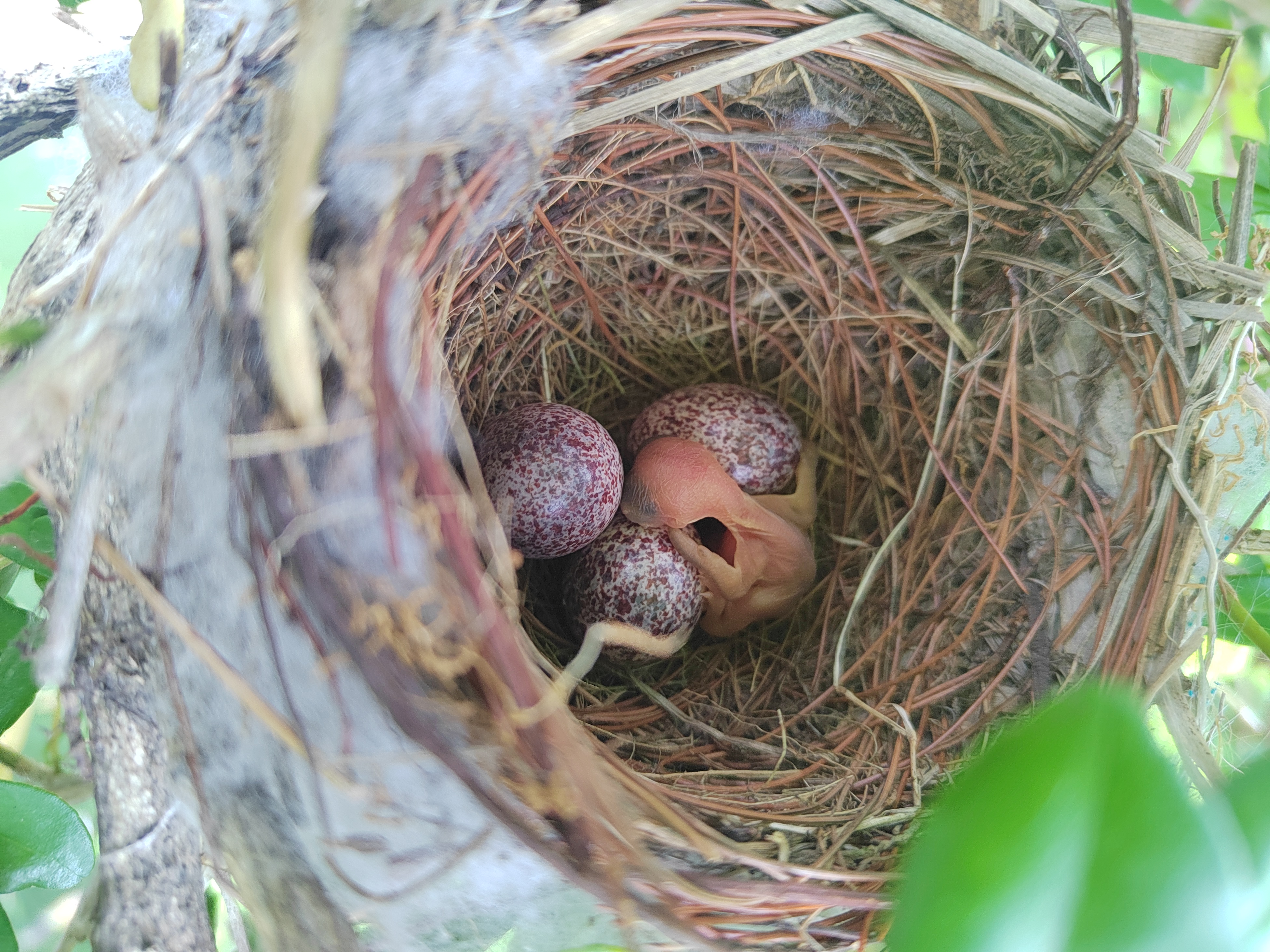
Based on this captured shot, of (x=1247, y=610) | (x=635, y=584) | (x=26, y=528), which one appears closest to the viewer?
(x=26, y=528)

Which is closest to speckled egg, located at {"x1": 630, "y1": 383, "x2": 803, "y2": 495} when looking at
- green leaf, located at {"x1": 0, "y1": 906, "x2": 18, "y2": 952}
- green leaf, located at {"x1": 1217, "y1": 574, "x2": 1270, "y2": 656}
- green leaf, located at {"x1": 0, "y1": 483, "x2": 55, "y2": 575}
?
green leaf, located at {"x1": 1217, "y1": 574, "x2": 1270, "y2": 656}

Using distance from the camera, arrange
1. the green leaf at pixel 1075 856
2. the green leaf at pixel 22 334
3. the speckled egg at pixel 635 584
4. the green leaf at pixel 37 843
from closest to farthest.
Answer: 1. the green leaf at pixel 1075 856
2. the green leaf at pixel 22 334
3. the green leaf at pixel 37 843
4. the speckled egg at pixel 635 584

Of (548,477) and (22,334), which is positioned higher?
(22,334)

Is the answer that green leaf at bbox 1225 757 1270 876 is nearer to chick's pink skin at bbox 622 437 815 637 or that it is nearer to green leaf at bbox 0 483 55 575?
chick's pink skin at bbox 622 437 815 637

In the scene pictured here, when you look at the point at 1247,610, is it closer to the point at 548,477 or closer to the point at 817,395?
the point at 817,395

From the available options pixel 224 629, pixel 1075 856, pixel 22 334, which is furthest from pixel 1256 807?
pixel 22 334

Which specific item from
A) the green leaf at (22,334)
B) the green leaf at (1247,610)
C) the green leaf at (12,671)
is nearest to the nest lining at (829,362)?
the green leaf at (1247,610)

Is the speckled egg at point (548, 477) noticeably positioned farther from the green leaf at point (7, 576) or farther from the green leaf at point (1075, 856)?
the green leaf at point (1075, 856)
